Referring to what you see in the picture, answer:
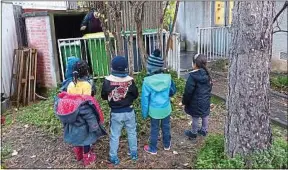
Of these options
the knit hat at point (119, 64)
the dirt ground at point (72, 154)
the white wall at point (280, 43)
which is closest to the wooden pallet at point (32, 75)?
the dirt ground at point (72, 154)

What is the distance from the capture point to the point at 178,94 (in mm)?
6242

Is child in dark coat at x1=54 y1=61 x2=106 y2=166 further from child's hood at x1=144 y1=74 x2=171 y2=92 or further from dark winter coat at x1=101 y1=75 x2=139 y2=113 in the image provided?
child's hood at x1=144 y1=74 x2=171 y2=92

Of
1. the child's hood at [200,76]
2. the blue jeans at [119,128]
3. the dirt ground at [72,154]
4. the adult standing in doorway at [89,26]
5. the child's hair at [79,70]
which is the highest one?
the adult standing in doorway at [89,26]

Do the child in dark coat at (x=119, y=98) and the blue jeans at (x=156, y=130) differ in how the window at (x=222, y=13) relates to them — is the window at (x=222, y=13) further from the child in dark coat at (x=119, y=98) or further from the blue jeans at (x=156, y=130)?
the child in dark coat at (x=119, y=98)

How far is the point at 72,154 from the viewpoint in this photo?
13.4ft

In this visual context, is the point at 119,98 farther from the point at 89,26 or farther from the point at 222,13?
the point at 222,13

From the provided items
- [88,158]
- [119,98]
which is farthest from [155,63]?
[88,158]

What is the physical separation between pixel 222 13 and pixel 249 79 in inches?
305

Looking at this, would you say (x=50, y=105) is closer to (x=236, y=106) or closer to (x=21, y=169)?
(x=21, y=169)

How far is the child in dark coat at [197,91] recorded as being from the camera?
13.8ft

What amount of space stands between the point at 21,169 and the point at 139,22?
322 centimetres

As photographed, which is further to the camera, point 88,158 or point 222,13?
point 222,13

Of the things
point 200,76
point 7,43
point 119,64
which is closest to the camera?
point 119,64

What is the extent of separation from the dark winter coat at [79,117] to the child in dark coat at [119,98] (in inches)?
7.8
